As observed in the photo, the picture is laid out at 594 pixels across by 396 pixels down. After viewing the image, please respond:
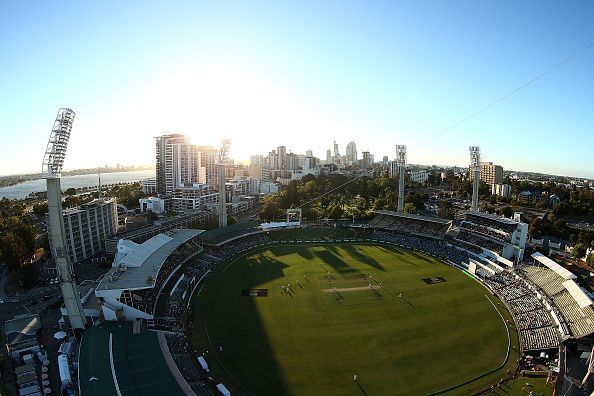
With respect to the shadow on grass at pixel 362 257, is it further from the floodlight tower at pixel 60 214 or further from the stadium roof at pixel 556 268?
the floodlight tower at pixel 60 214

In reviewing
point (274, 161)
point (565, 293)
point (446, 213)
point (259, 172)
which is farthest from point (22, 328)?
point (274, 161)

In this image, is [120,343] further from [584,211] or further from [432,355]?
[584,211]

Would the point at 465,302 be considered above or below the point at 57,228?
below

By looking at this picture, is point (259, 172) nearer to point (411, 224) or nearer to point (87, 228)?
point (411, 224)

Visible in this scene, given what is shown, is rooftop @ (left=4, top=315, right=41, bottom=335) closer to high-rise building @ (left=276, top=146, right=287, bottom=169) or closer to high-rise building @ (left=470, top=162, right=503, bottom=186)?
high-rise building @ (left=470, top=162, right=503, bottom=186)

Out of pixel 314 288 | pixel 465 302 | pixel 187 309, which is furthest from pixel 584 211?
pixel 187 309

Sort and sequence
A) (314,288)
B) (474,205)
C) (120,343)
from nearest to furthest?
(120,343) → (314,288) → (474,205)

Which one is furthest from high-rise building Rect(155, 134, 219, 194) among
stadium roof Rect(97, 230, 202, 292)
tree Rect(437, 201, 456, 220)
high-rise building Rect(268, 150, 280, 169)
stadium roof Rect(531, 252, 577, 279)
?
stadium roof Rect(531, 252, 577, 279)
